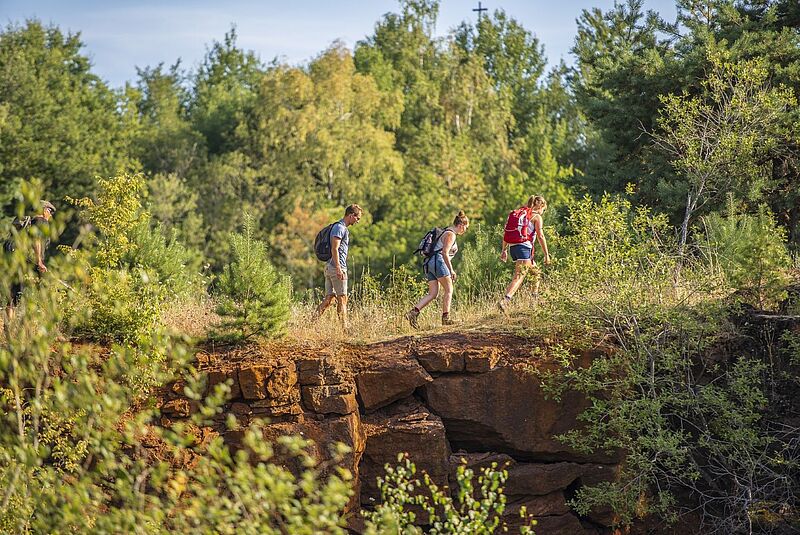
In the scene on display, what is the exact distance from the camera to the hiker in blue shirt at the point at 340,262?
1474cm

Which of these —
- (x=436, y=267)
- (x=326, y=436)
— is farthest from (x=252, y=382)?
(x=436, y=267)

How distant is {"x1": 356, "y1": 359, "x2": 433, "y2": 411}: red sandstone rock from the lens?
1466 centimetres

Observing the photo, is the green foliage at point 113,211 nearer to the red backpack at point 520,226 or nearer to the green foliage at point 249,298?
the green foliage at point 249,298

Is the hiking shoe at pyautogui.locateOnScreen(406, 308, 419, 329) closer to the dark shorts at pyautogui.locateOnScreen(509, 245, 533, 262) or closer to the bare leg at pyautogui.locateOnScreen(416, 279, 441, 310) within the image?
the bare leg at pyautogui.locateOnScreen(416, 279, 441, 310)

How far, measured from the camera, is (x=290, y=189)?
42.9 m

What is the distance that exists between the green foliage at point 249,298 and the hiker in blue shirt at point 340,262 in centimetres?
69

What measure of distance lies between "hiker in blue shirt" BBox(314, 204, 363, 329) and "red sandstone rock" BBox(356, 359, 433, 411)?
0.92 m

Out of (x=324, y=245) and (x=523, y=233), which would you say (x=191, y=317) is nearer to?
(x=324, y=245)

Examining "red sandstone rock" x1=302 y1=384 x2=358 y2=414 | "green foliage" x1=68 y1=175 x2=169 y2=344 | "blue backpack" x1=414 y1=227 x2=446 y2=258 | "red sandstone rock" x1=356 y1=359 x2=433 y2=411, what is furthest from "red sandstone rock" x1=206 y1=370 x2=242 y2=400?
"blue backpack" x1=414 y1=227 x2=446 y2=258

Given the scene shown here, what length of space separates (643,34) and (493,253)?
756 centimetres

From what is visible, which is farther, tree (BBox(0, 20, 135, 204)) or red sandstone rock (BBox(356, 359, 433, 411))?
tree (BBox(0, 20, 135, 204))

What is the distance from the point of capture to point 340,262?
49.0ft

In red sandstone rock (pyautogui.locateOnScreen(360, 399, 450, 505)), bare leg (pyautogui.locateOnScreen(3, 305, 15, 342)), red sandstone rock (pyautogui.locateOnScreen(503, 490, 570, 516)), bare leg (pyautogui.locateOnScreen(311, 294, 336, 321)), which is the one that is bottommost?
red sandstone rock (pyautogui.locateOnScreen(503, 490, 570, 516))

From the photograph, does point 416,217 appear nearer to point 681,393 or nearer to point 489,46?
point 489,46
